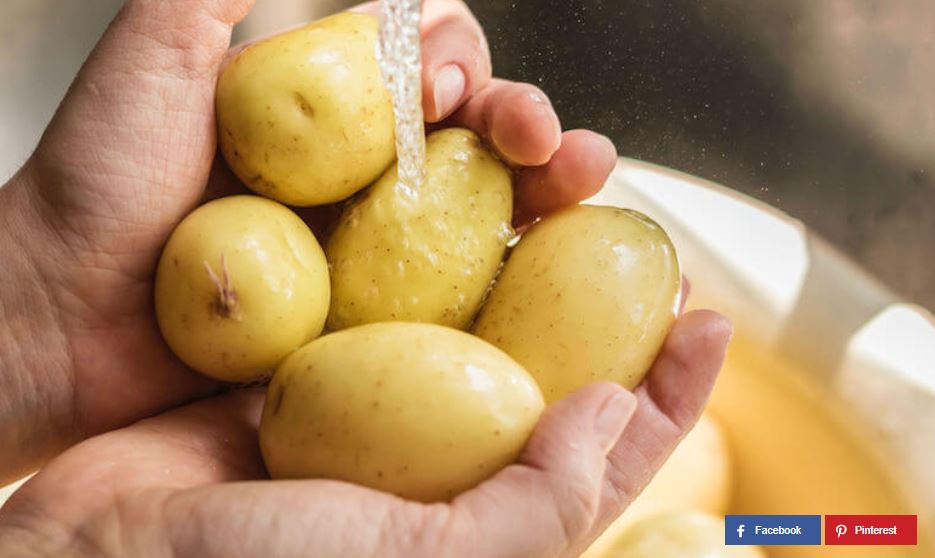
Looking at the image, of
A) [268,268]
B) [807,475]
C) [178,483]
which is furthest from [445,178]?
[807,475]

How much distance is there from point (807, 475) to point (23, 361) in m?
0.63

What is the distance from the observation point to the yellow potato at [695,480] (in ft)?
Result: 2.92

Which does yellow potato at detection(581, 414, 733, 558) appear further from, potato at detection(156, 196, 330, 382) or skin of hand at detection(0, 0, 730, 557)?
potato at detection(156, 196, 330, 382)

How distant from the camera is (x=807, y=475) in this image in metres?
0.84

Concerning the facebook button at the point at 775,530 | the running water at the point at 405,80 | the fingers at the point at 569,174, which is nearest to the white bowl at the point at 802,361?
the facebook button at the point at 775,530

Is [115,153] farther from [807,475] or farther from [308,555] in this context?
[807,475]

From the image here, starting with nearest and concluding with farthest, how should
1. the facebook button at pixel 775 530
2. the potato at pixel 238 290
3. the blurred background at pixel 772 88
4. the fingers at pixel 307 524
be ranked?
the fingers at pixel 307 524 → the potato at pixel 238 290 → the blurred background at pixel 772 88 → the facebook button at pixel 775 530

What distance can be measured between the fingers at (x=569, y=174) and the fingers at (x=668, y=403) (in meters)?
0.12

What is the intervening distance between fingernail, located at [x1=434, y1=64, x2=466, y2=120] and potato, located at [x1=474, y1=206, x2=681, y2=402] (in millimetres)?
109

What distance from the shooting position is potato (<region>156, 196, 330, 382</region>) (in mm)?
503

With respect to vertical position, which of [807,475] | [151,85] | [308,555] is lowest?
[807,475]

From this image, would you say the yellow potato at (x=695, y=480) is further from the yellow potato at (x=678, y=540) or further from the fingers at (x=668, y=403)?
the fingers at (x=668, y=403)

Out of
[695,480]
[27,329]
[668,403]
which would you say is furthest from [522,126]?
[695,480]

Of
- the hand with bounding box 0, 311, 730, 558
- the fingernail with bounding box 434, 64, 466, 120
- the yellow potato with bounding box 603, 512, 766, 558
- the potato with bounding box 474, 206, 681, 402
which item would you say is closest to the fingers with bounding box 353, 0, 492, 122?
the fingernail with bounding box 434, 64, 466, 120
